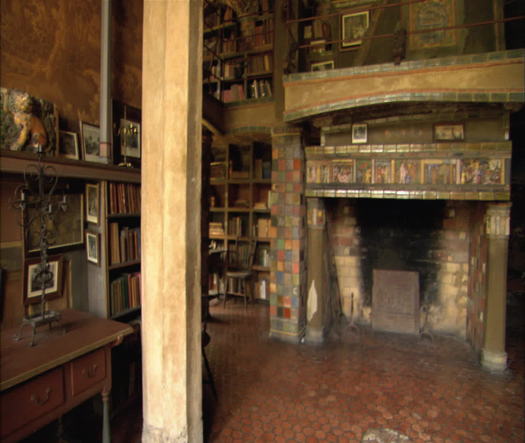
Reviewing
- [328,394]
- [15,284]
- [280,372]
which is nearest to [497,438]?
[328,394]

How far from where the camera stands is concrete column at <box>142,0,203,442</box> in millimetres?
1757

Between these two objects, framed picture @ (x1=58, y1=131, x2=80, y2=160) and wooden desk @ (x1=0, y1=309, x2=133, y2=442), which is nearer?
wooden desk @ (x1=0, y1=309, x2=133, y2=442)

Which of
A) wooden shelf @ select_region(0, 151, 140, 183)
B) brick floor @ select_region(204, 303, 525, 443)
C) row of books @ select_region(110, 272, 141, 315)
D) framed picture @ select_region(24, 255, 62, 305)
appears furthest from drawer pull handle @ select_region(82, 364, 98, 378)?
wooden shelf @ select_region(0, 151, 140, 183)

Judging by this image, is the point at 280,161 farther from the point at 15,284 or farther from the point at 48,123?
the point at 15,284

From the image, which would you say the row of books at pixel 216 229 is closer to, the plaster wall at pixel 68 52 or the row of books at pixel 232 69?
the row of books at pixel 232 69

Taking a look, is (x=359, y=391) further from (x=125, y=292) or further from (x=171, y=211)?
(x=171, y=211)

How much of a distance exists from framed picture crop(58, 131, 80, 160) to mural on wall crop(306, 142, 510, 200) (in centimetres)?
231

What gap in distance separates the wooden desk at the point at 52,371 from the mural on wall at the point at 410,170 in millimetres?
2537

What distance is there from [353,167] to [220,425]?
2.71 metres

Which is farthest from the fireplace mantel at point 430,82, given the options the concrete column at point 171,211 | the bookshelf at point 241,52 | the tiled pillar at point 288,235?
the bookshelf at point 241,52

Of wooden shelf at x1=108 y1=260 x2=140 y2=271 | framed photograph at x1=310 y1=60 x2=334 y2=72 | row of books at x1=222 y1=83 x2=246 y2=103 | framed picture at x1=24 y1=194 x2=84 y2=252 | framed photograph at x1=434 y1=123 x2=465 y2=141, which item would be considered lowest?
wooden shelf at x1=108 y1=260 x2=140 y2=271

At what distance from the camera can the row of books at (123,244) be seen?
2371 millimetres

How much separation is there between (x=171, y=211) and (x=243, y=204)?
12.1 ft

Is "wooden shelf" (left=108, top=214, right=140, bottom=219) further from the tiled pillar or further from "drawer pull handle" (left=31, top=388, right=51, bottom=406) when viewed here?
the tiled pillar
